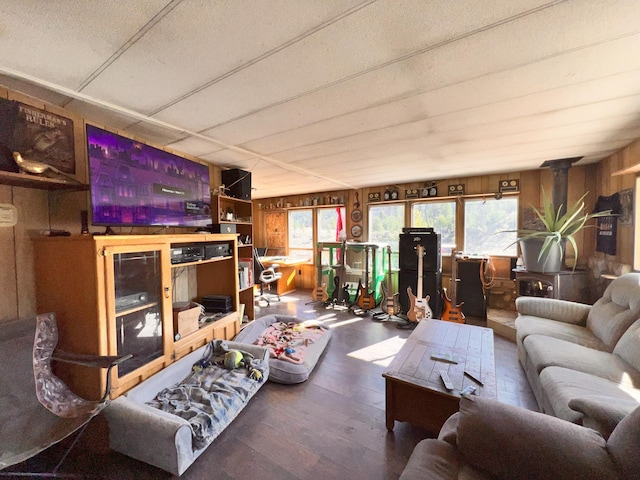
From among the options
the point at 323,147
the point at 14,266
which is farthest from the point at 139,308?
the point at 323,147

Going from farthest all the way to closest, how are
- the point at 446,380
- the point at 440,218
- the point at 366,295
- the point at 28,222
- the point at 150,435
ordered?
1. the point at 440,218
2. the point at 366,295
3. the point at 28,222
4. the point at 446,380
5. the point at 150,435

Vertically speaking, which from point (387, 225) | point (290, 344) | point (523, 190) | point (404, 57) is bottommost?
point (290, 344)

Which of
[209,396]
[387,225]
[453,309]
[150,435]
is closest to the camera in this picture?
[150,435]

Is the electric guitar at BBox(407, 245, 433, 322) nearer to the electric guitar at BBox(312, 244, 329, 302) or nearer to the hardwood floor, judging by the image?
the hardwood floor

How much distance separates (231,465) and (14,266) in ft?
5.88

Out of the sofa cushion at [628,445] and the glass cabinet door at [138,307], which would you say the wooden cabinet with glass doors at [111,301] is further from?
the sofa cushion at [628,445]

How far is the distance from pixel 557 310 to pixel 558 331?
0.41m

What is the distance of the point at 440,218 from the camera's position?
4.24 metres

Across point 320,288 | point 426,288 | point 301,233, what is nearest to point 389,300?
point 426,288

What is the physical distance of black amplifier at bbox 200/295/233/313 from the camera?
2639 millimetres

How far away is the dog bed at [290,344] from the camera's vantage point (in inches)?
83.0

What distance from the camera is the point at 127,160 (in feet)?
5.92

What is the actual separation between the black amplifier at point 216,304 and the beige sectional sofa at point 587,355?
8.67ft

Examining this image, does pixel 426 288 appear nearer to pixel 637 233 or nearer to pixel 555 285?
pixel 555 285
